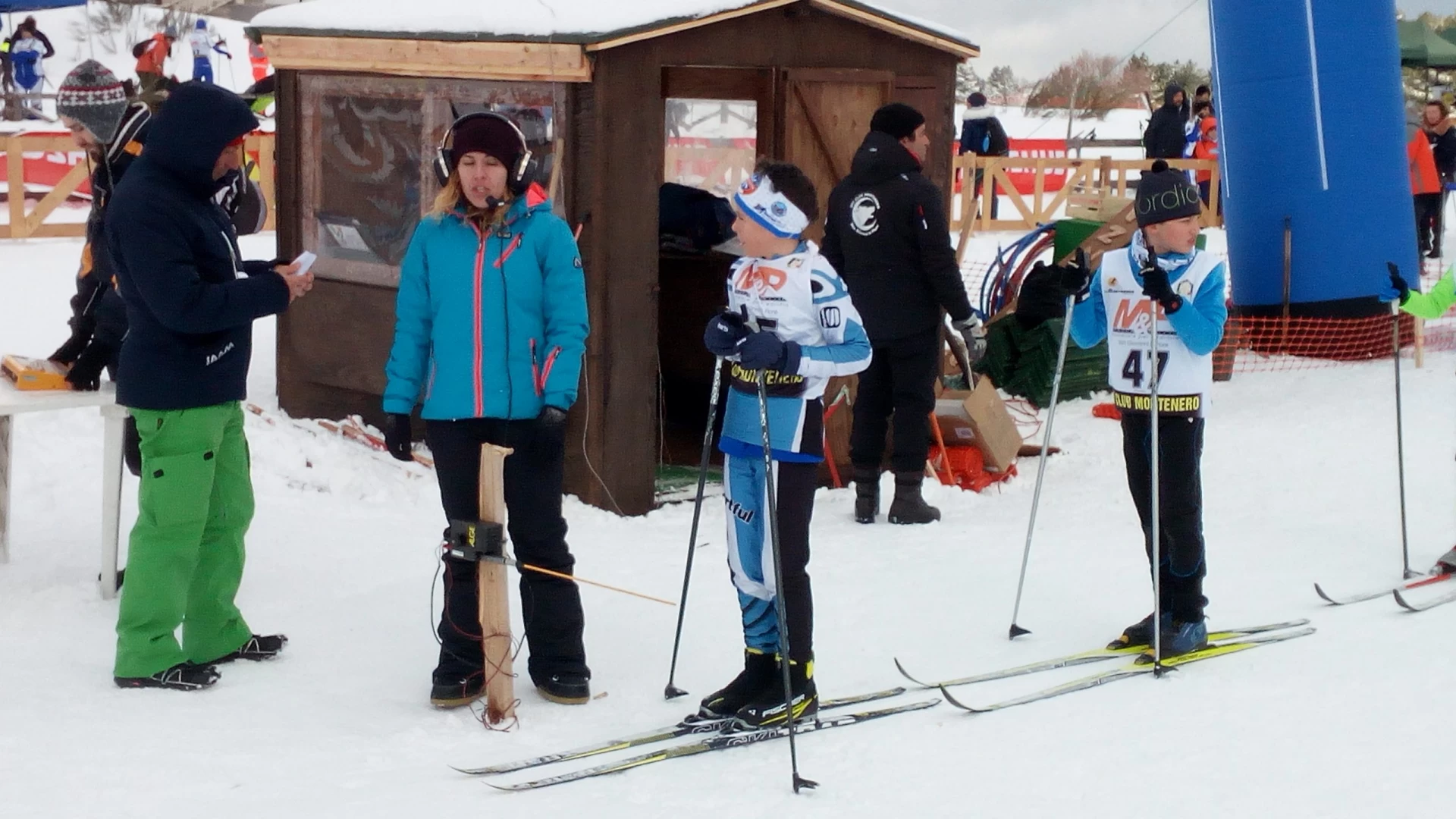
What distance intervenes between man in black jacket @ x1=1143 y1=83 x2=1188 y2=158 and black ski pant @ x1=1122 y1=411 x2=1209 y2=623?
15.3 meters

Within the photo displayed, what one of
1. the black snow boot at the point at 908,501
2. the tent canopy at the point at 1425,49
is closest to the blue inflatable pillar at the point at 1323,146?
the black snow boot at the point at 908,501

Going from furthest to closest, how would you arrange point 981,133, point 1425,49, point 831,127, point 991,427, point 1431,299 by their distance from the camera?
point 1425,49 → point 981,133 → point 991,427 → point 831,127 → point 1431,299

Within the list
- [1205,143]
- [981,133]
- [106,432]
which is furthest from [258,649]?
[1205,143]

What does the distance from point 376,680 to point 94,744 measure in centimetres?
100

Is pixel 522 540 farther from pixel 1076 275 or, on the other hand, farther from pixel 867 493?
pixel 867 493

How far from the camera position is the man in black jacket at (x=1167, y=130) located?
2003 centimetres

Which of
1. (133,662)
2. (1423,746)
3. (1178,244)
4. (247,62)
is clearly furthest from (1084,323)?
(247,62)

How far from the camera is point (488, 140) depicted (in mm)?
4672

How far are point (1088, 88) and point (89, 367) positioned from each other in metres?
35.6

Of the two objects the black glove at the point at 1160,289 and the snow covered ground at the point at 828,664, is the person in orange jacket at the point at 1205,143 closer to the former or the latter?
the snow covered ground at the point at 828,664

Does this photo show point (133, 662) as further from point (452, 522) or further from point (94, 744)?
point (452, 522)

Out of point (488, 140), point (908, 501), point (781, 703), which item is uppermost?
point (488, 140)

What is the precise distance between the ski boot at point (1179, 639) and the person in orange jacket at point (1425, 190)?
1144cm

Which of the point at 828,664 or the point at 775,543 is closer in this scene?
the point at 775,543
